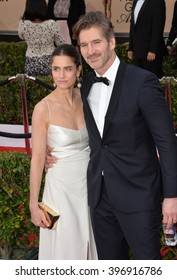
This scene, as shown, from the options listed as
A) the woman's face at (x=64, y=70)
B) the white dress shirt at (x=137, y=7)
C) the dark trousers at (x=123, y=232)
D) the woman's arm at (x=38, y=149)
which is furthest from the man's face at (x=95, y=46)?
the white dress shirt at (x=137, y=7)

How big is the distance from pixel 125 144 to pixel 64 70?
2.12 feet

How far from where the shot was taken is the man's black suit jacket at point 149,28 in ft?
25.0

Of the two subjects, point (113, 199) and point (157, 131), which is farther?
point (113, 199)

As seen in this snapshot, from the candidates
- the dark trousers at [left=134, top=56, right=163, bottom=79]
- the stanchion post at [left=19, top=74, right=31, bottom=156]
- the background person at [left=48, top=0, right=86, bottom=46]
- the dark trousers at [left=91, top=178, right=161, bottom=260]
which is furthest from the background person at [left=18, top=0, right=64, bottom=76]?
the dark trousers at [left=91, top=178, right=161, bottom=260]

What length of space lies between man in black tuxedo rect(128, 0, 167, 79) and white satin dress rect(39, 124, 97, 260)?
177 inches

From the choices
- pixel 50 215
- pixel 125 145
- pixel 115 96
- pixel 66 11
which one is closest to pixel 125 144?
pixel 125 145

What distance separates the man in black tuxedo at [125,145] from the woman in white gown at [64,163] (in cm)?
→ 22

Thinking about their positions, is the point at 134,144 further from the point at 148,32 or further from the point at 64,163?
the point at 148,32

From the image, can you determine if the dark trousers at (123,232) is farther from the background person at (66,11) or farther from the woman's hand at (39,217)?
the background person at (66,11)

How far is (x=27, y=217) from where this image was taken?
4.21 metres
